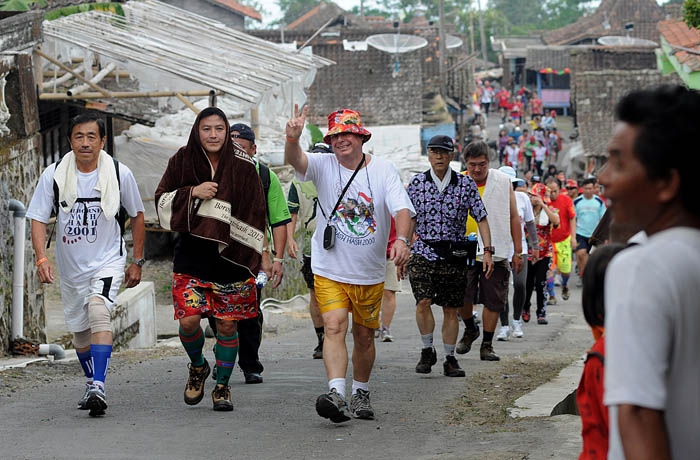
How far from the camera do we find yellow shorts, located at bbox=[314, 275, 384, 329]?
6633 millimetres

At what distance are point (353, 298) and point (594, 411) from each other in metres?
3.72

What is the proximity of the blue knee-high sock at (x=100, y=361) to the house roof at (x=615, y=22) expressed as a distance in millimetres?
60841

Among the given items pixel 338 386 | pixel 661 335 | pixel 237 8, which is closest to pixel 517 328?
pixel 338 386

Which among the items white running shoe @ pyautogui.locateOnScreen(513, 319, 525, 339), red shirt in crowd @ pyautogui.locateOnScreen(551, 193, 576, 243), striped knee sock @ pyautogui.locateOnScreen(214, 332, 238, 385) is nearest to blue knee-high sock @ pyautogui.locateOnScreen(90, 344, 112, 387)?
striped knee sock @ pyautogui.locateOnScreen(214, 332, 238, 385)

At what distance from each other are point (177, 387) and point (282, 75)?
961 centimetres

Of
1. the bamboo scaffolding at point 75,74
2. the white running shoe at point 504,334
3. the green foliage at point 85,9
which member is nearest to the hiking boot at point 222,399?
the white running shoe at point 504,334

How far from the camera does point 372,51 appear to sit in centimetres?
3475

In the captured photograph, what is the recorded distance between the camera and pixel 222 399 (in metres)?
6.88

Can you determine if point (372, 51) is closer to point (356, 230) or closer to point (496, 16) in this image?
point (356, 230)

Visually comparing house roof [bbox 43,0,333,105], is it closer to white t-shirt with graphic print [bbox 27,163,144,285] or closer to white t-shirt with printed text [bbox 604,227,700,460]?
white t-shirt with graphic print [bbox 27,163,144,285]

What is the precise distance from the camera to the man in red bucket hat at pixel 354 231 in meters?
6.64

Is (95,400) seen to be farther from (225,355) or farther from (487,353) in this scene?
(487,353)

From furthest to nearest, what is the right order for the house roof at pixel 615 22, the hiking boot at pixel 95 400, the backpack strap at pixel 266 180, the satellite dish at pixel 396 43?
the house roof at pixel 615 22, the satellite dish at pixel 396 43, the backpack strap at pixel 266 180, the hiking boot at pixel 95 400

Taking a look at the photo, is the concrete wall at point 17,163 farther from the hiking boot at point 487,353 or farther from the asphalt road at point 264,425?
the hiking boot at point 487,353
